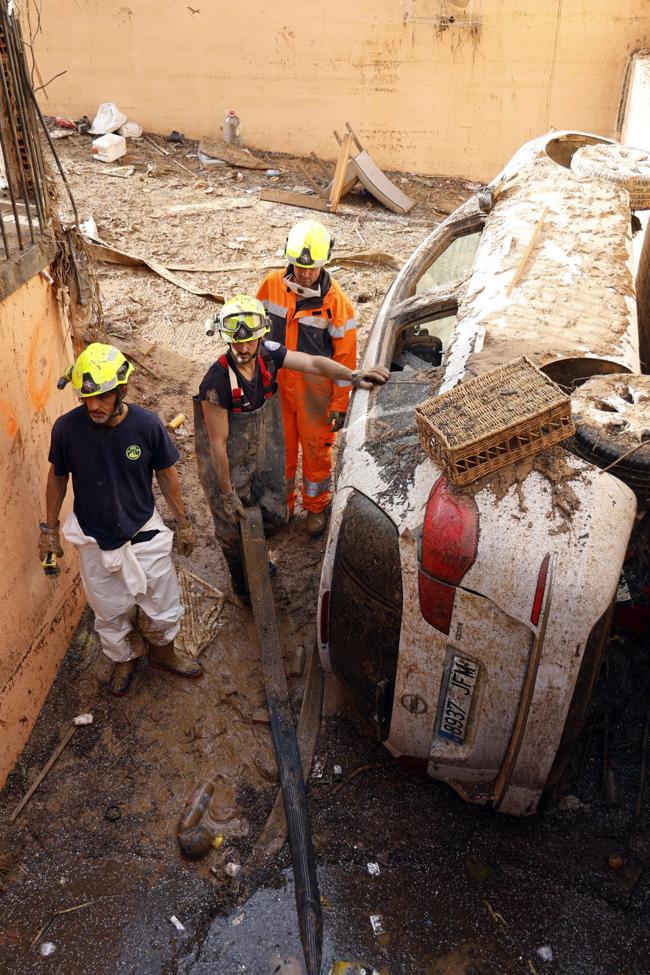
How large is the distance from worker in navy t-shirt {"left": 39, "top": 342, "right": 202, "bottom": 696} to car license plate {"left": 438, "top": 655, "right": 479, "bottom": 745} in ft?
5.17

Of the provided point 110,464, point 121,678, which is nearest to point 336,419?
point 110,464

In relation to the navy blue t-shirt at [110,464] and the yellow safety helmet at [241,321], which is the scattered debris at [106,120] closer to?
the yellow safety helmet at [241,321]

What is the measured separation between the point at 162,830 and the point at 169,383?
169 inches

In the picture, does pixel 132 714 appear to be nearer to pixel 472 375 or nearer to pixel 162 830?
pixel 162 830

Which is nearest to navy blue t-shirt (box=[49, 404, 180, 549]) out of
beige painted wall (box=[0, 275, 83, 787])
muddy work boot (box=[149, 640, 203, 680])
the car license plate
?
beige painted wall (box=[0, 275, 83, 787])

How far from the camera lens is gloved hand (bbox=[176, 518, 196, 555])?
408 centimetres

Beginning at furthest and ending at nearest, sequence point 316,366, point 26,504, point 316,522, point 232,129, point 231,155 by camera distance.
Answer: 1. point 232,129
2. point 231,155
3. point 316,522
4. point 316,366
5. point 26,504

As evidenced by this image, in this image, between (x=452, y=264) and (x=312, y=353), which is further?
(x=452, y=264)

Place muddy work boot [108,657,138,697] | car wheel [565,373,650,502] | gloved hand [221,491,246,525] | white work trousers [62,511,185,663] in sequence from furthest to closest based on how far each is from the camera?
gloved hand [221,491,246,525] < muddy work boot [108,657,138,697] < white work trousers [62,511,185,663] < car wheel [565,373,650,502]

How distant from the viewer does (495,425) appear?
2826mm

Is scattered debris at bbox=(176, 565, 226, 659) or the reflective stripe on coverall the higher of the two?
the reflective stripe on coverall

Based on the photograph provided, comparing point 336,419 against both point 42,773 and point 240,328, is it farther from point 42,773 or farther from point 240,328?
point 42,773

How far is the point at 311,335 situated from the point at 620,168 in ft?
7.71

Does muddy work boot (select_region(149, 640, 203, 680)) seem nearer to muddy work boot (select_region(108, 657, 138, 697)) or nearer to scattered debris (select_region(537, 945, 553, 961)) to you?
muddy work boot (select_region(108, 657, 138, 697))
